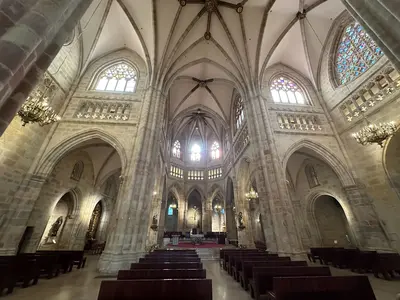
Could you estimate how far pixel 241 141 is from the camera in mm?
15562

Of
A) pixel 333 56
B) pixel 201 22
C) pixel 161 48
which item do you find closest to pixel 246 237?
pixel 333 56

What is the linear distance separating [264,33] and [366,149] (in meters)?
10.2

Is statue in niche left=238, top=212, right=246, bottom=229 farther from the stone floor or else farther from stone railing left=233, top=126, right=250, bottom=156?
the stone floor

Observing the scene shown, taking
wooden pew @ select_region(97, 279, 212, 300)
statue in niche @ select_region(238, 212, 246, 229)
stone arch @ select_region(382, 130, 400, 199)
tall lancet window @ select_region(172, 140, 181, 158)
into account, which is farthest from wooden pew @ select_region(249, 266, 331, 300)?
tall lancet window @ select_region(172, 140, 181, 158)

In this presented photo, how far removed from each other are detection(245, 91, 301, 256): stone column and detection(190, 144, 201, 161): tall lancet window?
1751 centimetres

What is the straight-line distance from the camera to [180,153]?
27.7 m

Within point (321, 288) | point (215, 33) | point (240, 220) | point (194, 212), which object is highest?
point (215, 33)

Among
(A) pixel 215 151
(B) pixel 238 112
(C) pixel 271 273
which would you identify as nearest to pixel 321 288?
(C) pixel 271 273

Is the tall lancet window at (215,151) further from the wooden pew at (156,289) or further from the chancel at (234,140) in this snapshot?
the wooden pew at (156,289)

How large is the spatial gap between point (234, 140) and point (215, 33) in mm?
9646

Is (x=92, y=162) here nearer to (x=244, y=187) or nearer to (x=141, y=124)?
(x=141, y=124)

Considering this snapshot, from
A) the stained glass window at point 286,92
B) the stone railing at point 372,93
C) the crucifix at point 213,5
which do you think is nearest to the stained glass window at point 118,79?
the crucifix at point 213,5

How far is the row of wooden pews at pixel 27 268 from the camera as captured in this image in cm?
434

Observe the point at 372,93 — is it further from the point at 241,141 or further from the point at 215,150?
the point at 215,150
